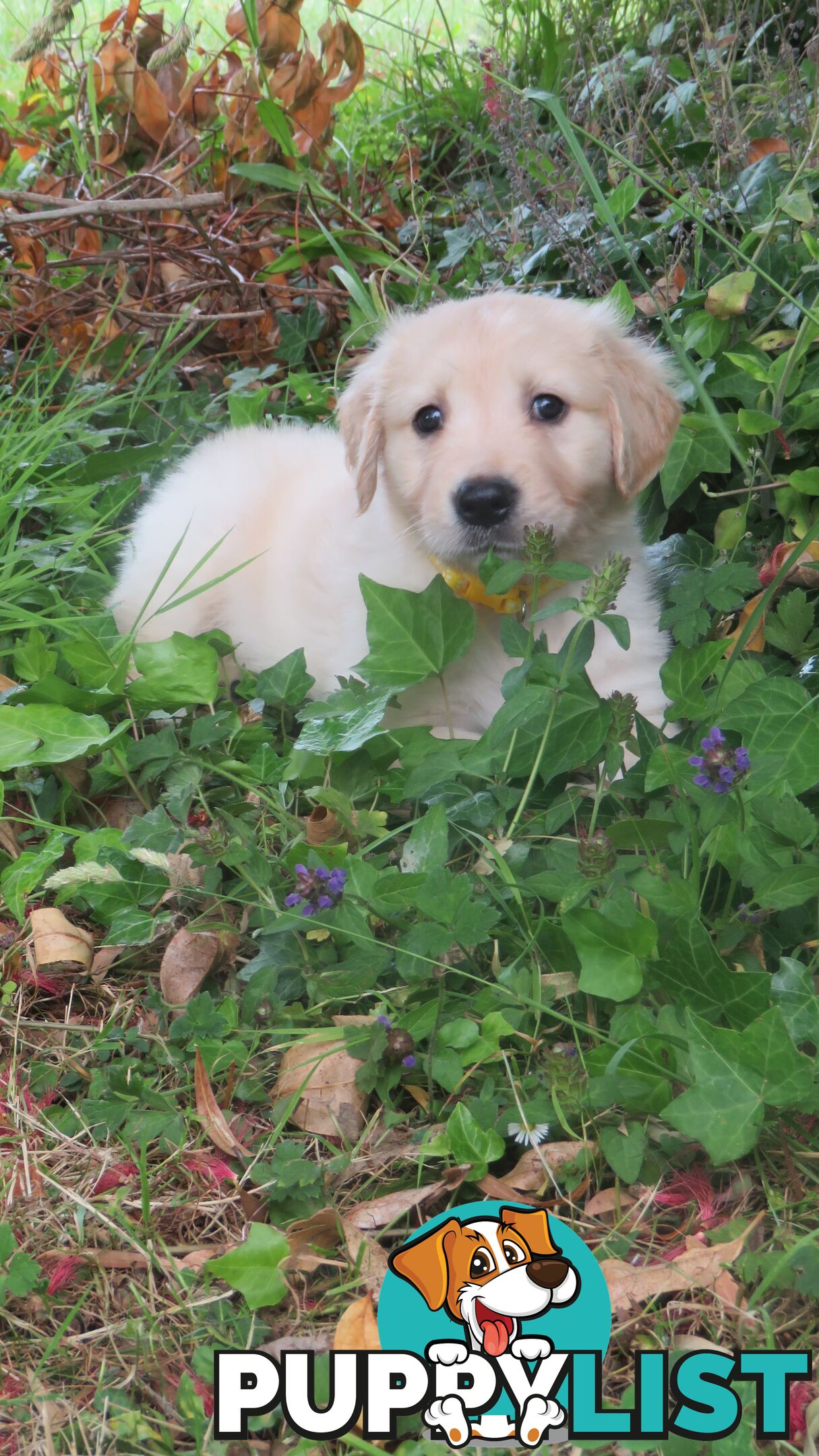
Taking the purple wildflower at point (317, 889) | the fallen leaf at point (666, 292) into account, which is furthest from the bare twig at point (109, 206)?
the purple wildflower at point (317, 889)

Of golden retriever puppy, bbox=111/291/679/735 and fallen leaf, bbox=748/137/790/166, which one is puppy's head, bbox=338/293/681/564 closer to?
golden retriever puppy, bbox=111/291/679/735

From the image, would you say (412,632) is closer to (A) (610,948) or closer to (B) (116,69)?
(A) (610,948)

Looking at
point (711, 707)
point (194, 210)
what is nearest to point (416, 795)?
point (711, 707)

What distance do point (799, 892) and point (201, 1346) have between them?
3.06 feet

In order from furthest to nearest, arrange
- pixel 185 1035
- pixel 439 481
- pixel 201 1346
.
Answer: pixel 439 481 < pixel 185 1035 < pixel 201 1346

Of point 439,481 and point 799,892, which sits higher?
point 439,481

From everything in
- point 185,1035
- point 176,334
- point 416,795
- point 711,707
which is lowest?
point 185,1035

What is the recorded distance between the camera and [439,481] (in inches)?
86.0

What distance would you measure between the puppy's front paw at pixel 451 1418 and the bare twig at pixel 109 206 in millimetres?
3201

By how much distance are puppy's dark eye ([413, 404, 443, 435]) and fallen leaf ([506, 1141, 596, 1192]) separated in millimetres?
1365

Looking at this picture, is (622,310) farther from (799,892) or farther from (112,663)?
(799,892)

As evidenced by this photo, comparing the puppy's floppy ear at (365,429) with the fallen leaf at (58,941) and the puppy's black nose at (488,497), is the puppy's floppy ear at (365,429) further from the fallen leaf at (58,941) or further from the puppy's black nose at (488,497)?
the fallen leaf at (58,941)

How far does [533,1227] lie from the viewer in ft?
4.55

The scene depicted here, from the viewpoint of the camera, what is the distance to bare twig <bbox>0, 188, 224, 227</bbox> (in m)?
3.43
